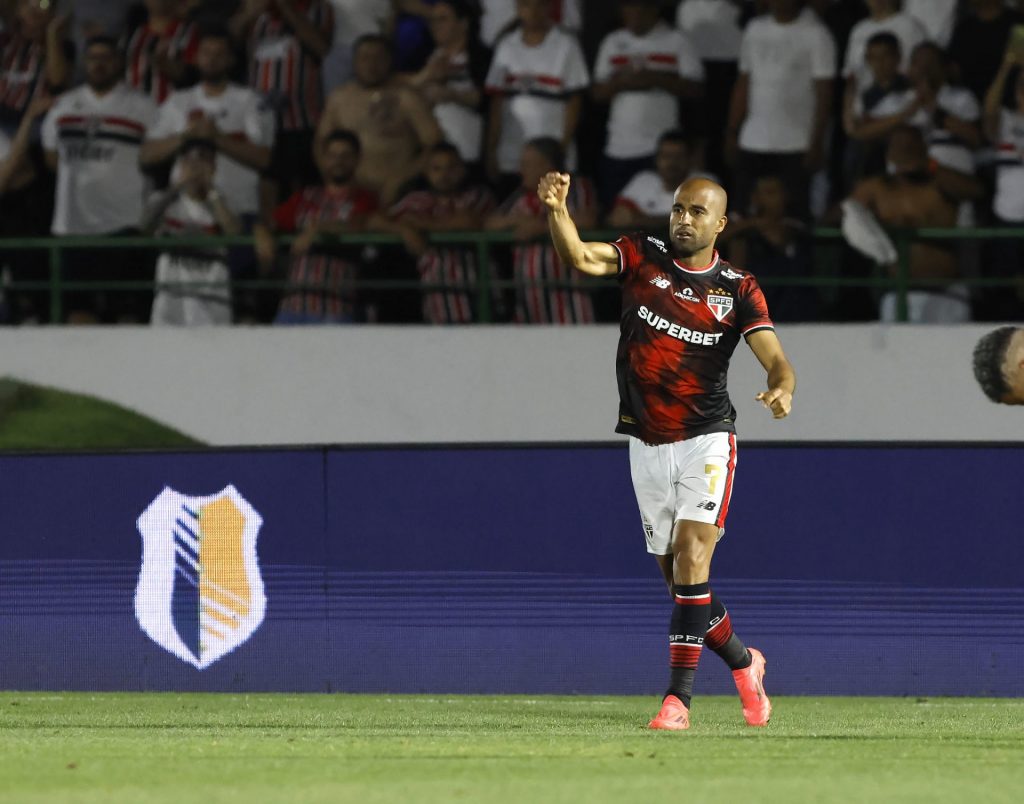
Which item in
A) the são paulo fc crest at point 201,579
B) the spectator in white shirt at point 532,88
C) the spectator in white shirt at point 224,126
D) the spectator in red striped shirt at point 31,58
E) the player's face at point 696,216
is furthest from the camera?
the spectator in red striped shirt at point 31,58

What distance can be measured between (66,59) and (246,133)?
197 cm

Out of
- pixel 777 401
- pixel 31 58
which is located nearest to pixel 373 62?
pixel 31 58

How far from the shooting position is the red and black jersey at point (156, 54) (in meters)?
14.4

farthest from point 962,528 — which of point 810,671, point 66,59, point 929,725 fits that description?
point 66,59

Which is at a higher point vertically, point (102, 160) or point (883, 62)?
point (883, 62)

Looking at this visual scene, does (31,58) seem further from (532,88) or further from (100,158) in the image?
(532,88)

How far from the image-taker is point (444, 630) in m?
Result: 10.2

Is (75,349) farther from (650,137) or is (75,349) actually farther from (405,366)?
(650,137)

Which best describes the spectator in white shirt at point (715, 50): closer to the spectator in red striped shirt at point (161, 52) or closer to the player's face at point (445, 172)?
the player's face at point (445, 172)

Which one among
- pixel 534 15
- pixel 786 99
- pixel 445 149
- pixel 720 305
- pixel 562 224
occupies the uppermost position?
pixel 534 15

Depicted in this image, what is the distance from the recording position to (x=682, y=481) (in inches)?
313

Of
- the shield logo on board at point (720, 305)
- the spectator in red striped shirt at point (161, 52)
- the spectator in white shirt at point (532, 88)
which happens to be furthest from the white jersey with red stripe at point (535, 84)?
the shield logo on board at point (720, 305)

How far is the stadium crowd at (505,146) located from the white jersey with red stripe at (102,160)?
2 centimetres

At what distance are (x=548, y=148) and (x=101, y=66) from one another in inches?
142
